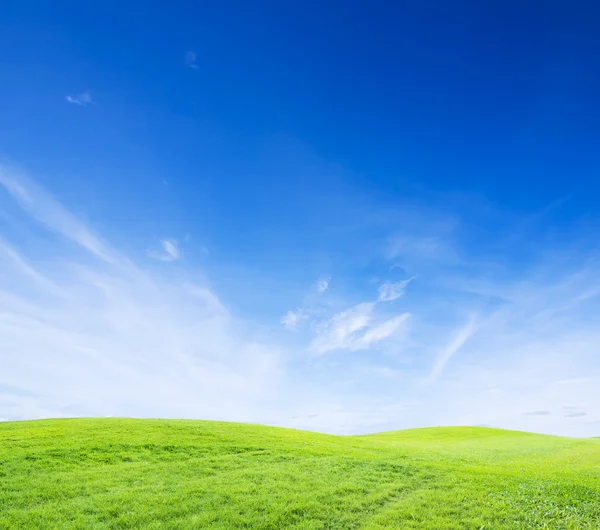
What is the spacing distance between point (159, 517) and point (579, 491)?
16.5 meters

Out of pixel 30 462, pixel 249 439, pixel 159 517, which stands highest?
pixel 249 439

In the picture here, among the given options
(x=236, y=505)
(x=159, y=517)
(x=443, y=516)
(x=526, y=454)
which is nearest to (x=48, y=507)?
(x=159, y=517)

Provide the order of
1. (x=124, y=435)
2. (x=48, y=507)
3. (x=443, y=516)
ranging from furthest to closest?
(x=124, y=435)
(x=48, y=507)
(x=443, y=516)

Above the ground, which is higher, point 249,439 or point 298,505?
point 249,439

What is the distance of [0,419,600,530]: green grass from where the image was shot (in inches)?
570

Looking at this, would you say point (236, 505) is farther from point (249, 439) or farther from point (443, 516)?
point (249, 439)

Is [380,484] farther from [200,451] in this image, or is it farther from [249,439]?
[249,439]

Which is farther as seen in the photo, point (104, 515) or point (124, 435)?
point (124, 435)

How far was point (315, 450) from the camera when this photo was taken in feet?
86.5

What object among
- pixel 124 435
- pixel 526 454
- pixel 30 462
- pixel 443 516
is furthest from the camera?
pixel 526 454

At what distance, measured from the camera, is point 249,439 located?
29.3 meters

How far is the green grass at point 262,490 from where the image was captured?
14469 mm

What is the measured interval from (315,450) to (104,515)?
1418 cm

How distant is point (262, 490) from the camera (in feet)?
55.7
